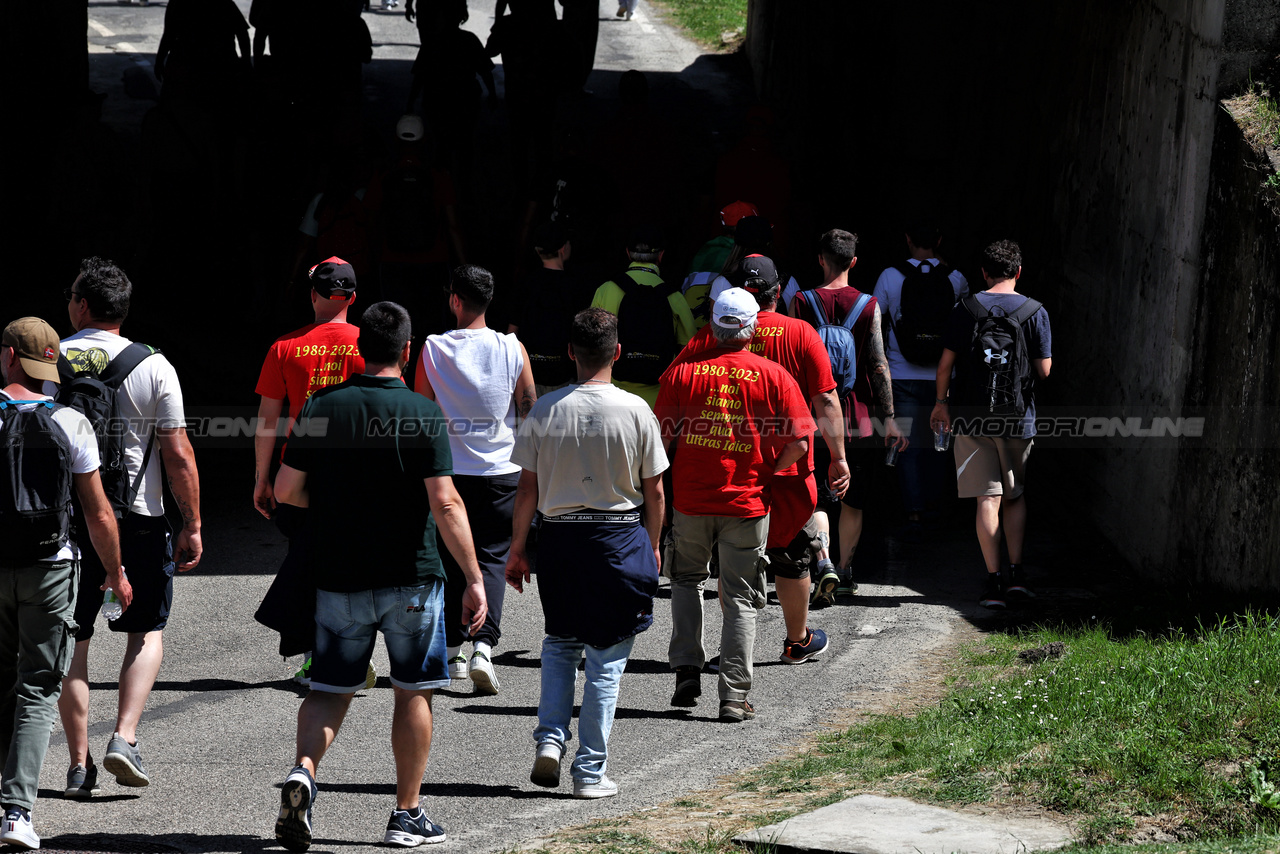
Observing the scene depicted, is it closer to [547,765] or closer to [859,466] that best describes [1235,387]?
[859,466]

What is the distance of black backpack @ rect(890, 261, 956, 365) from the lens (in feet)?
28.7

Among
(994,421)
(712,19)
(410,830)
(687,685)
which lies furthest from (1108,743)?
(712,19)

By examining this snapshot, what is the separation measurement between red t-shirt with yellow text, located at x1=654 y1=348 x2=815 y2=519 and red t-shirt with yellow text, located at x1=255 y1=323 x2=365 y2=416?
4.72ft

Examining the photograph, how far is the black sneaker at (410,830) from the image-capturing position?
5.03 m

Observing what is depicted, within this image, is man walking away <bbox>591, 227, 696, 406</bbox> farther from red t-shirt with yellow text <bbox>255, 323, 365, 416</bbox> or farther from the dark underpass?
the dark underpass

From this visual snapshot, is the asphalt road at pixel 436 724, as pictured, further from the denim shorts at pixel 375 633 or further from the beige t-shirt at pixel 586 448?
the beige t-shirt at pixel 586 448

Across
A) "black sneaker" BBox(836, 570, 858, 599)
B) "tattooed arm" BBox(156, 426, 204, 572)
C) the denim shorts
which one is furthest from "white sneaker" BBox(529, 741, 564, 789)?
"black sneaker" BBox(836, 570, 858, 599)

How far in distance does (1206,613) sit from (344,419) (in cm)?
457

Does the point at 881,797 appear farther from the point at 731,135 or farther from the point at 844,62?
the point at 731,135

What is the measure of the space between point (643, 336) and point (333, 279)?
2152 mm

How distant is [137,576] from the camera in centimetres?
563

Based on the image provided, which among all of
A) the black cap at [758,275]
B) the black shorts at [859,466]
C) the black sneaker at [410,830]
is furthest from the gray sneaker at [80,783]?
the black shorts at [859,466]

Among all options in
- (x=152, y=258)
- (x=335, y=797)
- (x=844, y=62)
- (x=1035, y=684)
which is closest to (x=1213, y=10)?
(x=1035, y=684)

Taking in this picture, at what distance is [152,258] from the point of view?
44.9 ft
